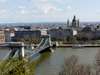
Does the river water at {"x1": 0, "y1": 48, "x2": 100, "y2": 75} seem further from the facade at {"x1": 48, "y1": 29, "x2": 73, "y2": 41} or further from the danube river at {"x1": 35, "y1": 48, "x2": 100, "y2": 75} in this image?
the facade at {"x1": 48, "y1": 29, "x2": 73, "y2": 41}

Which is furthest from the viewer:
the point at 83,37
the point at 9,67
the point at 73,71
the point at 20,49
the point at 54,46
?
the point at 83,37

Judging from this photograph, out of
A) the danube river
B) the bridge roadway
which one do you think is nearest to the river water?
the danube river

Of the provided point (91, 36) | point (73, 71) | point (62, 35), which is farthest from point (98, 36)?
point (73, 71)

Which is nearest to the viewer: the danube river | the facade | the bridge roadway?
the danube river

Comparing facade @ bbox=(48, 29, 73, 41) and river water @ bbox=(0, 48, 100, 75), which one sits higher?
river water @ bbox=(0, 48, 100, 75)

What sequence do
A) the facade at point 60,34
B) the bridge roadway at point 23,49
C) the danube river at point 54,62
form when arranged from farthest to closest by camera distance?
the facade at point 60,34 → the bridge roadway at point 23,49 → the danube river at point 54,62

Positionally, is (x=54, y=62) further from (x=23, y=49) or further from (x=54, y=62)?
(x=23, y=49)

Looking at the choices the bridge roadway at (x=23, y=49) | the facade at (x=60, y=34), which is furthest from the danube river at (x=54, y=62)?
the facade at (x=60, y=34)

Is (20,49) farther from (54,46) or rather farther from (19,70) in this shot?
(19,70)

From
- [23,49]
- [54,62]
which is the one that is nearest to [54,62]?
[54,62]

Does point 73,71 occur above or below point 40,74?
above

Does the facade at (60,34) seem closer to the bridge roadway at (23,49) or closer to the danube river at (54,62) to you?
the bridge roadway at (23,49)
